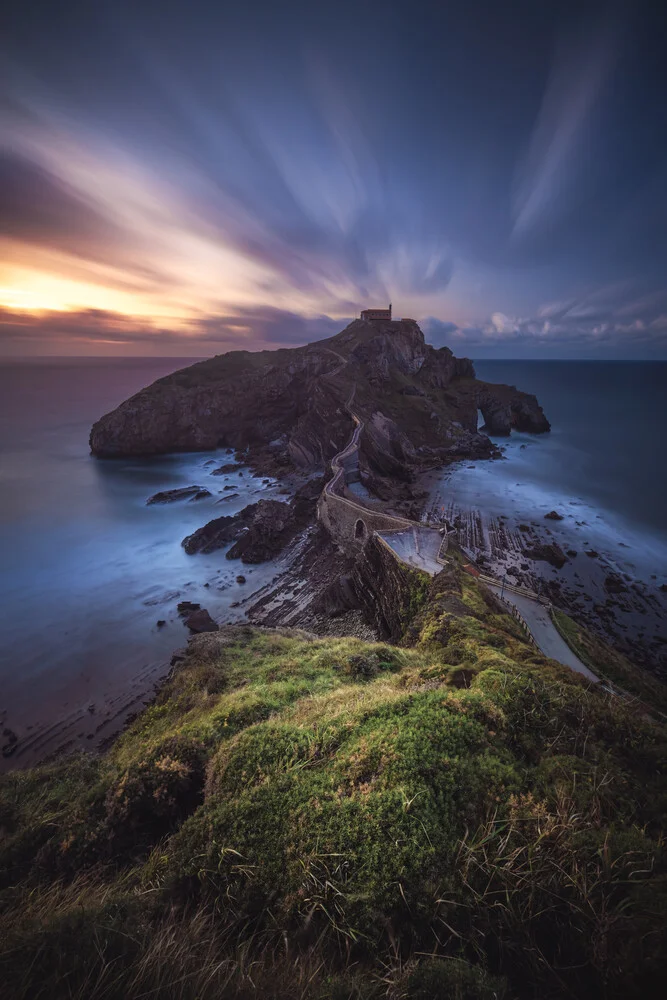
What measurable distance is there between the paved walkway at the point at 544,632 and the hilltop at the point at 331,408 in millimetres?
27333

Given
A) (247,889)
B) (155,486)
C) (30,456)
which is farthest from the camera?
(30,456)

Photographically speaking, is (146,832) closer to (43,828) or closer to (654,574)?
(43,828)

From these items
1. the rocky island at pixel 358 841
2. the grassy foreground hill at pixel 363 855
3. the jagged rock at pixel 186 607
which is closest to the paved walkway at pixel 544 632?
the rocky island at pixel 358 841

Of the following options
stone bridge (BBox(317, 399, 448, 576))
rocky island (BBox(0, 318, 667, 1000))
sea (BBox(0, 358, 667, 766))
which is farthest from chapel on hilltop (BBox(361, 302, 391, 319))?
rocky island (BBox(0, 318, 667, 1000))

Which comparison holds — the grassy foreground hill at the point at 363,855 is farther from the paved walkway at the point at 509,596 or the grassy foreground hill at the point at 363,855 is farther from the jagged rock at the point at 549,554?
the jagged rock at the point at 549,554

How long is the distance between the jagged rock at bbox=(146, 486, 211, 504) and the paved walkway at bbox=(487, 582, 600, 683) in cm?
3525

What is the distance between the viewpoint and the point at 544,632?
16812 millimetres

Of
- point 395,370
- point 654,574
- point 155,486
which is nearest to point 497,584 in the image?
point 654,574

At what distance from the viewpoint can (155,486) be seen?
50156 mm

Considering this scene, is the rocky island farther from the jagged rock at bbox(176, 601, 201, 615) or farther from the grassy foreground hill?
the jagged rock at bbox(176, 601, 201, 615)

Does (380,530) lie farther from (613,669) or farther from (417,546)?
(613,669)

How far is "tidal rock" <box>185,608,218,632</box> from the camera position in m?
21.8

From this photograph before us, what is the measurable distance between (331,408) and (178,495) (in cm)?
2388

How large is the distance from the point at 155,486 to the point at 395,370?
48164mm
